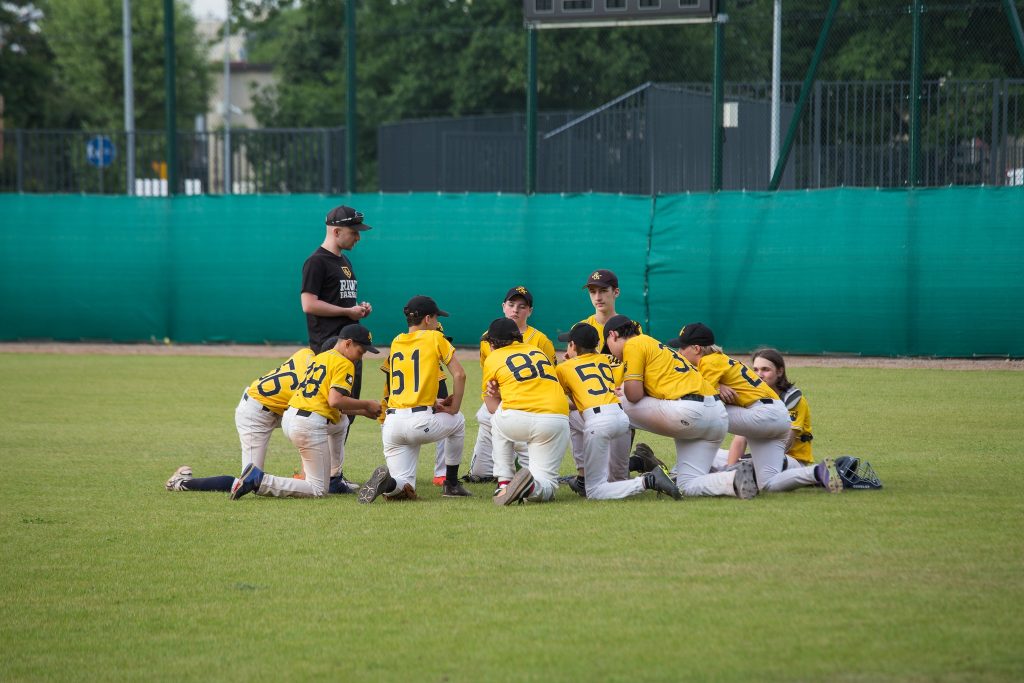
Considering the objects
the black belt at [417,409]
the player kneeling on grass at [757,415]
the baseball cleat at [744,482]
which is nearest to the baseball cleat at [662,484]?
the baseball cleat at [744,482]

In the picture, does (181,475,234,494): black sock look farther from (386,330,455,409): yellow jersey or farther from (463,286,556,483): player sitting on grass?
(463,286,556,483): player sitting on grass

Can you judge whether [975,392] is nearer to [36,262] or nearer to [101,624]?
[101,624]

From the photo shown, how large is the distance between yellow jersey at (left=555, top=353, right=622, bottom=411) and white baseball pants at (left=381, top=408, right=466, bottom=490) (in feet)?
2.66

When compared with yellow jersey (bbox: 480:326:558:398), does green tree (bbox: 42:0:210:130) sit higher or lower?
higher

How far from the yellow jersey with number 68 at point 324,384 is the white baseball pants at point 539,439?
1095 millimetres

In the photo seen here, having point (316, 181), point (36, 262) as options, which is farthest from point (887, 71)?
point (36, 262)

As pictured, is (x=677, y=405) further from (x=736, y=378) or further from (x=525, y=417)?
(x=525, y=417)

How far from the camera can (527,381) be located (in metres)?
8.73

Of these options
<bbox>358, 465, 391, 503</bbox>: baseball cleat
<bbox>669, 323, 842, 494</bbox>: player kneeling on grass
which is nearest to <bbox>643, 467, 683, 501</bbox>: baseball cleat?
<bbox>669, 323, 842, 494</bbox>: player kneeling on grass

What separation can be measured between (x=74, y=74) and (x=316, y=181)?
2686cm

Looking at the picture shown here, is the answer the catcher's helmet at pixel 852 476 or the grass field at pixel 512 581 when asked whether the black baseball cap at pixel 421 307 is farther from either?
the catcher's helmet at pixel 852 476

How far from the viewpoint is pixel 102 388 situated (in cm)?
1568

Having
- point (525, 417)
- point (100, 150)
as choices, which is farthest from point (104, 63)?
point (525, 417)

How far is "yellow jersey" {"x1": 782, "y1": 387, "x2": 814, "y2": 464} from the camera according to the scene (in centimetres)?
919
